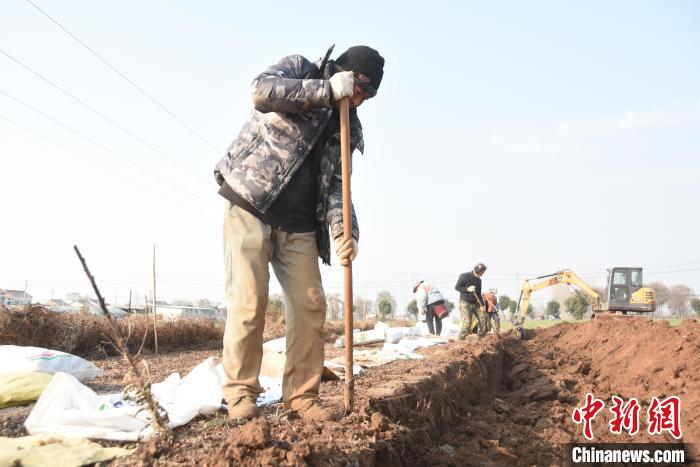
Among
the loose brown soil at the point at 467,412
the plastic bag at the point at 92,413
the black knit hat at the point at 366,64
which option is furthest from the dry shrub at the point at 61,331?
the black knit hat at the point at 366,64

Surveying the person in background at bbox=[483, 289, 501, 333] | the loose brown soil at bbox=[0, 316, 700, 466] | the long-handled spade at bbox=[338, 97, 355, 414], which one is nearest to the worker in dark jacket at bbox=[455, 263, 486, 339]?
the person in background at bbox=[483, 289, 501, 333]

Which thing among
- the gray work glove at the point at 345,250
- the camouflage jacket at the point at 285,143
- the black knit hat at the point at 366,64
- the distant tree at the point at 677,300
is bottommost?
the distant tree at the point at 677,300

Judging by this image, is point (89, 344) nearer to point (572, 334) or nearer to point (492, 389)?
point (492, 389)

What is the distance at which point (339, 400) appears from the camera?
363 centimetres

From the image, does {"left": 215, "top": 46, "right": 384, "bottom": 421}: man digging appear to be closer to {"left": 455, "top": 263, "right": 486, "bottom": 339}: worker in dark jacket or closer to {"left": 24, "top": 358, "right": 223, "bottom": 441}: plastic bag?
{"left": 24, "top": 358, "right": 223, "bottom": 441}: plastic bag

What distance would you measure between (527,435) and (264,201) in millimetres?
3114

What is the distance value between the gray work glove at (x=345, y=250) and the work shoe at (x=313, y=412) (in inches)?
31.1

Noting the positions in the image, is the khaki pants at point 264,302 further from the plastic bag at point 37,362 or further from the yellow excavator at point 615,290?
the yellow excavator at point 615,290

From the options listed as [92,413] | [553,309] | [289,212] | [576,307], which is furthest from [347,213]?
[553,309]

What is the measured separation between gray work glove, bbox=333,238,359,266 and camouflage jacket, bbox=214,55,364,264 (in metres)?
0.05

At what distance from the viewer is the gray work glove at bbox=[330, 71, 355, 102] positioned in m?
3.02

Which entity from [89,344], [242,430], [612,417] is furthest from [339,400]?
[89,344]

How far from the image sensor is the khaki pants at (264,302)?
9.84ft

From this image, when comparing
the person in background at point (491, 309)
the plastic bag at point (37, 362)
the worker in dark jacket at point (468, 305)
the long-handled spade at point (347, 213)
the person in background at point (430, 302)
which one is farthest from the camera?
the person in background at point (430, 302)
